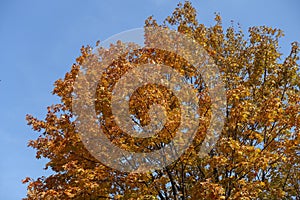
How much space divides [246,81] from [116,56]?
571 centimetres

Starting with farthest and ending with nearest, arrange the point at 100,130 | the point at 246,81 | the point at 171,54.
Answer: the point at 246,81 → the point at 171,54 → the point at 100,130

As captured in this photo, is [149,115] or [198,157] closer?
[149,115]

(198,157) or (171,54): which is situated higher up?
(171,54)

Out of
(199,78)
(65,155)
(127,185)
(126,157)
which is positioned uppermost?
(199,78)

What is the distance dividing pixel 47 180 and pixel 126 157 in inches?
134

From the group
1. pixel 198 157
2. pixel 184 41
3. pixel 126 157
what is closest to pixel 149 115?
pixel 126 157

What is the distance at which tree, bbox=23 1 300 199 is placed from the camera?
9844 mm

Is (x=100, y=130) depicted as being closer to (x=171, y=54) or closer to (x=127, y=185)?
(x=127, y=185)

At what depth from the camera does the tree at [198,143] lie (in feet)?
32.3

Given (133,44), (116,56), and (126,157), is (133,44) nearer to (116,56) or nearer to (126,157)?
(116,56)

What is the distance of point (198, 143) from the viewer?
10883 millimetres

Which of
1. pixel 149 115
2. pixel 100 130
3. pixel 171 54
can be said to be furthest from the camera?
pixel 171 54

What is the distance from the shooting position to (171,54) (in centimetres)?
1252

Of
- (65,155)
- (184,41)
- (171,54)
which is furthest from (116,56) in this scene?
(65,155)
